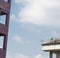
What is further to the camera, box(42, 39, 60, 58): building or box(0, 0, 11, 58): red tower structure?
box(0, 0, 11, 58): red tower structure

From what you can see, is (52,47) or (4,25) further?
(4,25)

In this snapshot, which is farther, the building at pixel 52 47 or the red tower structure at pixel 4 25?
the red tower structure at pixel 4 25

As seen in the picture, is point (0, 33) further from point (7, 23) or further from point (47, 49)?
point (47, 49)

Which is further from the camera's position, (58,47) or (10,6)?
(10,6)

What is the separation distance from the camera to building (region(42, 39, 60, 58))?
100ft

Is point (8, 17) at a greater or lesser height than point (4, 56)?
greater

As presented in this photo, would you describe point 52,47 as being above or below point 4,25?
below

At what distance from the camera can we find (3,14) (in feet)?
137

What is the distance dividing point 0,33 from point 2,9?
3.49m

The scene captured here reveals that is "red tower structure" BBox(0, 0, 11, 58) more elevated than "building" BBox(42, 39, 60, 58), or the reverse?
"red tower structure" BBox(0, 0, 11, 58)

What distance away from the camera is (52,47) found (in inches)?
1217

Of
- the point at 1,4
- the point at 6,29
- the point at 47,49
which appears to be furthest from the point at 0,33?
the point at 47,49

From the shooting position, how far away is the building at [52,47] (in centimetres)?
3061

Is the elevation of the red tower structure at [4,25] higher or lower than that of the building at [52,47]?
higher
